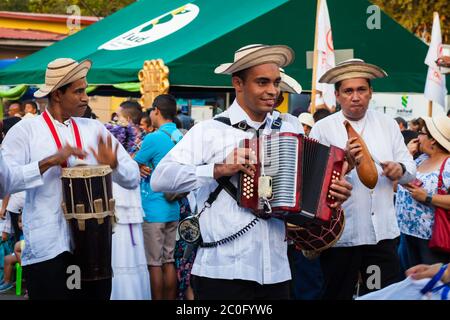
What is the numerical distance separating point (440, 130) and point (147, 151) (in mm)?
2918

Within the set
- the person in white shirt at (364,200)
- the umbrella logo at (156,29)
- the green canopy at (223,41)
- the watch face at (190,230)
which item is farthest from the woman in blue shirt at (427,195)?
the umbrella logo at (156,29)

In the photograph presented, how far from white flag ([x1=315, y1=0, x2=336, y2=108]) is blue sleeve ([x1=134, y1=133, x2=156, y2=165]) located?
10.2ft

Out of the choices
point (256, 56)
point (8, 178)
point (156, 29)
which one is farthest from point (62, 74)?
point (156, 29)

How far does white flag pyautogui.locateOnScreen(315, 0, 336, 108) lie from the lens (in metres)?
11.8

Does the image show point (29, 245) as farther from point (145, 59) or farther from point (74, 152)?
point (145, 59)

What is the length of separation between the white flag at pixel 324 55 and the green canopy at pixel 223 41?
7.79 feet

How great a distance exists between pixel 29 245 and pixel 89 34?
13.3 meters

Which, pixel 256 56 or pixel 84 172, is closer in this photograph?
pixel 256 56

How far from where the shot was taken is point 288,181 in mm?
5277

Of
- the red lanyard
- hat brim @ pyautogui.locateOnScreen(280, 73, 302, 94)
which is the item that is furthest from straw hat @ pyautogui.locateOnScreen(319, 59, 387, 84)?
the red lanyard

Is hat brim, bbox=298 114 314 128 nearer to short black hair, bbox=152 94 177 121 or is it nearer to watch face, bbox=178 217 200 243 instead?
short black hair, bbox=152 94 177 121

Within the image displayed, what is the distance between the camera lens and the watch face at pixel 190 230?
5570 mm

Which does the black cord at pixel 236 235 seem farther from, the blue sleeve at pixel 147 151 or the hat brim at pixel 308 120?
the hat brim at pixel 308 120

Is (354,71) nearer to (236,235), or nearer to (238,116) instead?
(238,116)
